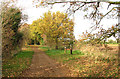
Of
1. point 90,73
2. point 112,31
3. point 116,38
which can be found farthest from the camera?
point 90,73

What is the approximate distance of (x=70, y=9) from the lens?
148 inches

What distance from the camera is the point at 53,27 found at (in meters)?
3.94

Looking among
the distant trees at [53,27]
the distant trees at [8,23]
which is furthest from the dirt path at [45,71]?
the distant trees at [8,23]

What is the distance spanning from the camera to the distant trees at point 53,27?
3596 mm

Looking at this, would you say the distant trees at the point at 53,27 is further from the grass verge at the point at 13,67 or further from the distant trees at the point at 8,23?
the distant trees at the point at 8,23

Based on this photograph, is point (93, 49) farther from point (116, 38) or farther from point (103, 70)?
point (103, 70)

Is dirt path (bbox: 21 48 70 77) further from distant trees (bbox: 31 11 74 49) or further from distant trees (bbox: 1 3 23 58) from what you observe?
distant trees (bbox: 1 3 23 58)

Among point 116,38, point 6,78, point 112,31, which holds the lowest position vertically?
point 6,78

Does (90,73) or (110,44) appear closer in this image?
(110,44)

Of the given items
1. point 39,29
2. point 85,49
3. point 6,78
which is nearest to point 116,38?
point 85,49

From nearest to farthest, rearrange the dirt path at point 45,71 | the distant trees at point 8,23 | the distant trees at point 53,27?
1. the distant trees at point 53,27
2. the dirt path at point 45,71
3. the distant trees at point 8,23

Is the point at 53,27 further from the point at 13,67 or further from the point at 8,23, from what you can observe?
the point at 13,67

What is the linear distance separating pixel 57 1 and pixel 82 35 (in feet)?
4.45

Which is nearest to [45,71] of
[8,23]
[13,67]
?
[13,67]
